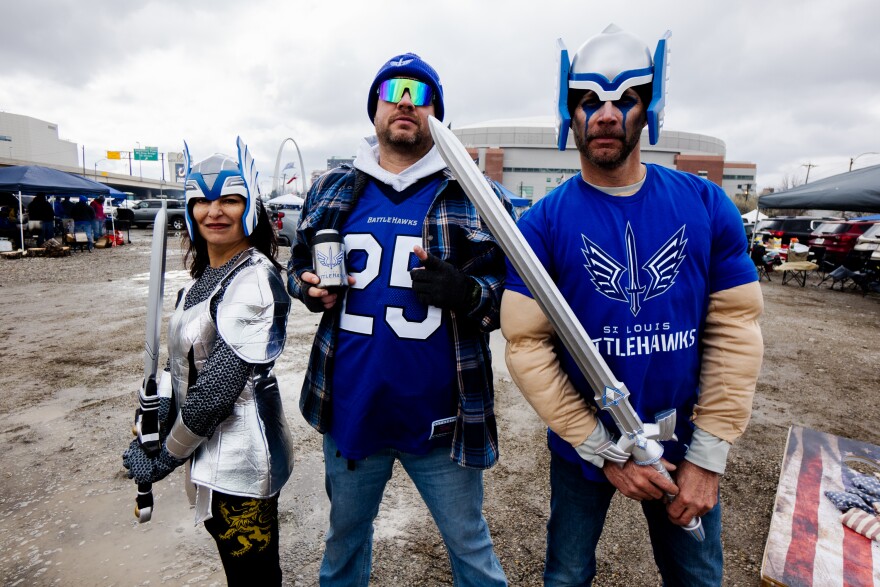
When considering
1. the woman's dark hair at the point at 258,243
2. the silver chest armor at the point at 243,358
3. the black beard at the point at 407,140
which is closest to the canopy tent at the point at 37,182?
the woman's dark hair at the point at 258,243

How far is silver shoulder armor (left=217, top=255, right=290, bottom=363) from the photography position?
1.63 m

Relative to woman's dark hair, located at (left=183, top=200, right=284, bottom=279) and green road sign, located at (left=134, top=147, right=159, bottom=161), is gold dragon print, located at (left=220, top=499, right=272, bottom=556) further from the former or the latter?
green road sign, located at (left=134, top=147, right=159, bottom=161)

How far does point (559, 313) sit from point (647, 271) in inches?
15.8

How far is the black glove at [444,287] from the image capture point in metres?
1.62

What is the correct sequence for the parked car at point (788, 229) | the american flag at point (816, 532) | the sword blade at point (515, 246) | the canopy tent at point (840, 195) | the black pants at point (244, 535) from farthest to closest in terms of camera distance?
the parked car at point (788, 229) → the canopy tent at point (840, 195) → the american flag at point (816, 532) → the black pants at point (244, 535) → the sword blade at point (515, 246)

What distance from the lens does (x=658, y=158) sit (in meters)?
62.7

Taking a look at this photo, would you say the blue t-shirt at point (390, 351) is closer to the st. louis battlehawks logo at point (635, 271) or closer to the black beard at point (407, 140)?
the black beard at point (407, 140)

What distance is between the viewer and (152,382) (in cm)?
183

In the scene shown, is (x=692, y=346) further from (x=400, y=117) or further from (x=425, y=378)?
(x=400, y=117)

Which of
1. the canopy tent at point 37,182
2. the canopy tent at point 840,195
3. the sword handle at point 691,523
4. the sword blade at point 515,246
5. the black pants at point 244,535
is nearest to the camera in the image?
the sword blade at point 515,246

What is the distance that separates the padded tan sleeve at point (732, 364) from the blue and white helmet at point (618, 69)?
60cm

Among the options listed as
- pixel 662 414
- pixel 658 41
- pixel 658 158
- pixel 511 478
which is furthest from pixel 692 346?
pixel 658 158

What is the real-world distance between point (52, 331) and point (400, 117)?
7.22 m

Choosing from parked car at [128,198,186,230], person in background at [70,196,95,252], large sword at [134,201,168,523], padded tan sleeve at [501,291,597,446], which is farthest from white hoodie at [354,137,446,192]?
parked car at [128,198,186,230]
